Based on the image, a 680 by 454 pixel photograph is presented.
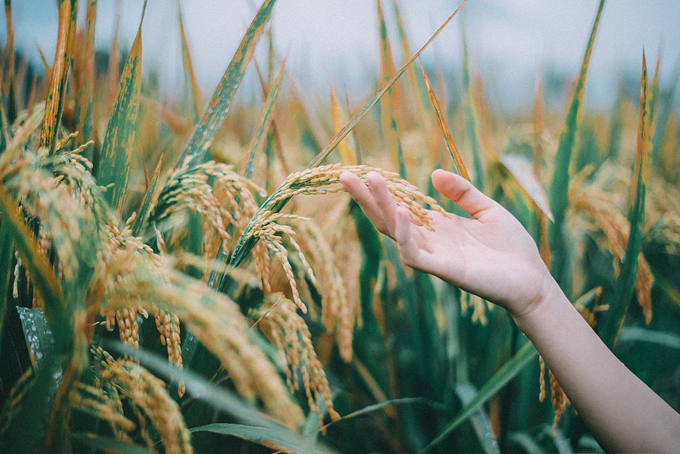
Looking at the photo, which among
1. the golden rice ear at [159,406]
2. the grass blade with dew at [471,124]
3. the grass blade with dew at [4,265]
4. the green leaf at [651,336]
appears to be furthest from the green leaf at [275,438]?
the green leaf at [651,336]

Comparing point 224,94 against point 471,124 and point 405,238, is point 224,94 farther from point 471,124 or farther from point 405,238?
point 471,124

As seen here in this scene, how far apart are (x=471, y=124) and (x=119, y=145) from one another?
1040 mm

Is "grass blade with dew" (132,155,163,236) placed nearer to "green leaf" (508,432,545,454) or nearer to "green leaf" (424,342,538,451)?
"green leaf" (424,342,538,451)

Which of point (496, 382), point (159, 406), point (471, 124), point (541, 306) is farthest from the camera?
point (471, 124)

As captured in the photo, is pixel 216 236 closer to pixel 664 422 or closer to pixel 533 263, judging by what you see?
pixel 533 263

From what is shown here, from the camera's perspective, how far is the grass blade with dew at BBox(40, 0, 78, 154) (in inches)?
28.0

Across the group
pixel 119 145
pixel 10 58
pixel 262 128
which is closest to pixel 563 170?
pixel 262 128

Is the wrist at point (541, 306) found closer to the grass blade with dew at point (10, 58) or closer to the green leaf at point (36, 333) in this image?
the green leaf at point (36, 333)

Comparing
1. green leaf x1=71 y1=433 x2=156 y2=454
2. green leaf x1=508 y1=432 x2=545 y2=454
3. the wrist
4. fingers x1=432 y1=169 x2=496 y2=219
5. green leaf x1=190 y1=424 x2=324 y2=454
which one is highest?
fingers x1=432 y1=169 x2=496 y2=219

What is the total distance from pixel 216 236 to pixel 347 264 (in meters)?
0.39

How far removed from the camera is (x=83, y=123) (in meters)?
0.88

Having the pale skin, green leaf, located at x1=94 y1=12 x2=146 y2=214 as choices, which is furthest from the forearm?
green leaf, located at x1=94 y1=12 x2=146 y2=214

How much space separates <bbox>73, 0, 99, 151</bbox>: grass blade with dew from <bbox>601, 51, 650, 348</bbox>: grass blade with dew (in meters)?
1.22

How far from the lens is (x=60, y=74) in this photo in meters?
0.72
